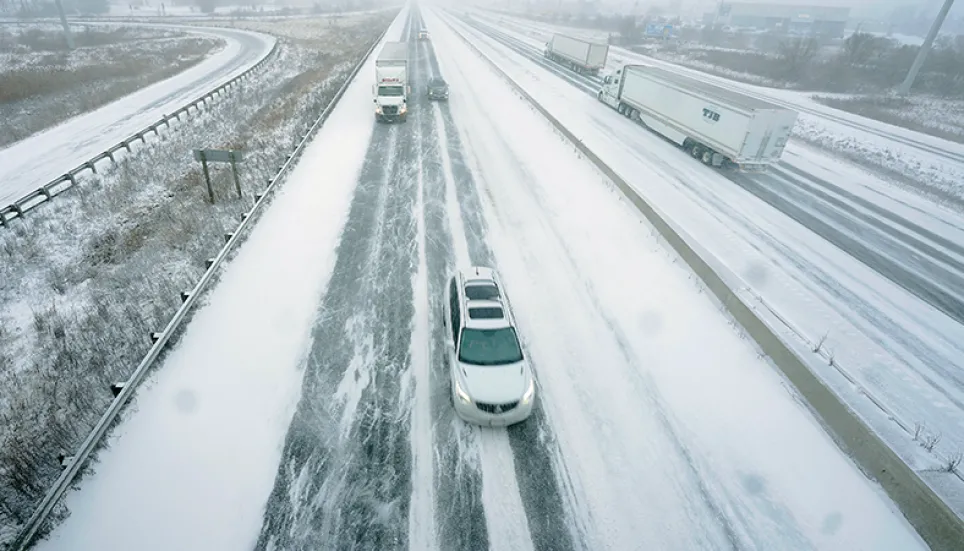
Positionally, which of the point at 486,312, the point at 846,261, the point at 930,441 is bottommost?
the point at 930,441

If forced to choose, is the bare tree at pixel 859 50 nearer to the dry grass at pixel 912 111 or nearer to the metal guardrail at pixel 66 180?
the dry grass at pixel 912 111

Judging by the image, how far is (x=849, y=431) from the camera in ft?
28.3

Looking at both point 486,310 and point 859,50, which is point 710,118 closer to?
point 486,310

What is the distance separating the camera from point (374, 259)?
14094mm

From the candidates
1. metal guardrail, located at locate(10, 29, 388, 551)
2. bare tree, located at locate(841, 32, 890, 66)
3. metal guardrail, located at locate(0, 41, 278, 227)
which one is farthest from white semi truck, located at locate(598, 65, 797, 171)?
bare tree, located at locate(841, 32, 890, 66)

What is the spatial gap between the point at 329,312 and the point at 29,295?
30.1 ft

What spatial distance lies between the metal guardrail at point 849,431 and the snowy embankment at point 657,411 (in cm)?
24

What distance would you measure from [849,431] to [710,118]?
1824 centimetres

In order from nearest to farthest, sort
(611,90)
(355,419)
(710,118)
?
(355,419) < (710,118) < (611,90)

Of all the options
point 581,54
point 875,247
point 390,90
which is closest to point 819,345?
point 875,247

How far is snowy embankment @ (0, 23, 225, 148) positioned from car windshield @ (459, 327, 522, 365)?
31859mm

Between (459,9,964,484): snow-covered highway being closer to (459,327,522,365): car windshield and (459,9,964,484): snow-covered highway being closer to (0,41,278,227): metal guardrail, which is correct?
(459,327,522,365): car windshield

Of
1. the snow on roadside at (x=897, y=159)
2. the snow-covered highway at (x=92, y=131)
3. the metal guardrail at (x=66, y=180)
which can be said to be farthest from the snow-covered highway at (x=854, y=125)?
the snow-covered highway at (x=92, y=131)

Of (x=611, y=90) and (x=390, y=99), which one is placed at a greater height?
(x=611, y=90)
